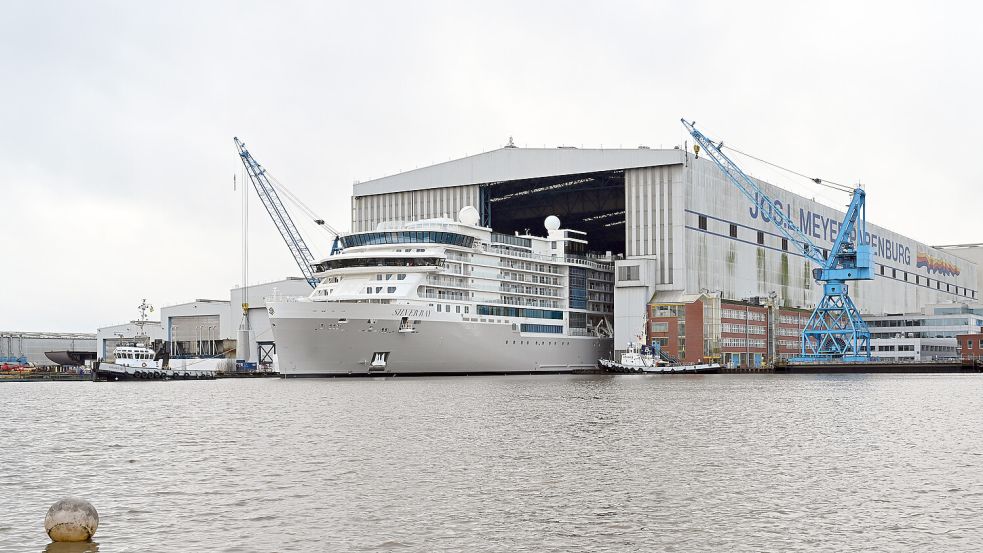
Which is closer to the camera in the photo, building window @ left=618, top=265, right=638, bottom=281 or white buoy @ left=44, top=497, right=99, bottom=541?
white buoy @ left=44, top=497, right=99, bottom=541

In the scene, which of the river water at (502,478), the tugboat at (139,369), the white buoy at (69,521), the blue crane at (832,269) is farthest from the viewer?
the blue crane at (832,269)

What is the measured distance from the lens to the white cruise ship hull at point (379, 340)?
84562 millimetres

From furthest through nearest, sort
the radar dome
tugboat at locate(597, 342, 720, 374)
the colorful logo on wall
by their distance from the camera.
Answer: the colorful logo on wall < tugboat at locate(597, 342, 720, 374) < the radar dome

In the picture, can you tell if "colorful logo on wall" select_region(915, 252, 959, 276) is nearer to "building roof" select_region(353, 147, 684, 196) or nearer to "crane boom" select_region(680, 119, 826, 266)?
"crane boom" select_region(680, 119, 826, 266)

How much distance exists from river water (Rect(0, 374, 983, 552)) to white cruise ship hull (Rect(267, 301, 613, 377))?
31614 millimetres

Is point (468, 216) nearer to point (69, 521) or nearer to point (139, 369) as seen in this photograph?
point (139, 369)

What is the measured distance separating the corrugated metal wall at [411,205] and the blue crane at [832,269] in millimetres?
28313

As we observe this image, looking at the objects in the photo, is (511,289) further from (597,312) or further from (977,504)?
(977,504)

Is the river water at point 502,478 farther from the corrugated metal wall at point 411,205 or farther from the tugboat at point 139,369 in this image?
the corrugated metal wall at point 411,205

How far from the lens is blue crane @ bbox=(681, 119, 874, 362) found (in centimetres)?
12012

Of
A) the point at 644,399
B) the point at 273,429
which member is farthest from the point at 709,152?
the point at 273,429

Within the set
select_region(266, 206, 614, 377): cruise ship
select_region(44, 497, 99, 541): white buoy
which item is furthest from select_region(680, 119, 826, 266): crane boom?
select_region(44, 497, 99, 541): white buoy

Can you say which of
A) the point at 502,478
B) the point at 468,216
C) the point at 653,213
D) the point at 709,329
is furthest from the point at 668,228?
the point at 502,478

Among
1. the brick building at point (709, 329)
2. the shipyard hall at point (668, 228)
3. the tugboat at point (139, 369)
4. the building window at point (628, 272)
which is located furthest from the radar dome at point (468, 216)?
the tugboat at point (139, 369)
